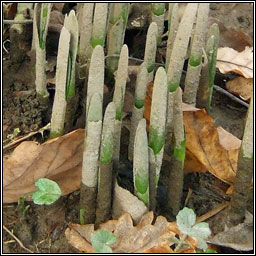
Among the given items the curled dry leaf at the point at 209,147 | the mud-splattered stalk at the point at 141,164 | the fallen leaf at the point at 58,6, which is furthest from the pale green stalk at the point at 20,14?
the mud-splattered stalk at the point at 141,164

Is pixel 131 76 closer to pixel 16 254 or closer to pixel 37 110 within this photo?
pixel 37 110

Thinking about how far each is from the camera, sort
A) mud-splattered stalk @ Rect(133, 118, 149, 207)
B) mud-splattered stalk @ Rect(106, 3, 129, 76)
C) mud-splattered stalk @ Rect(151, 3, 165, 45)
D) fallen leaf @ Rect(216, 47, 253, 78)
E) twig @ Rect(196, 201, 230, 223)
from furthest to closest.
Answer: fallen leaf @ Rect(216, 47, 253, 78), mud-splattered stalk @ Rect(151, 3, 165, 45), mud-splattered stalk @ Rect(106, 3, 129, 76), twig @ Rect(196, 201, 230, 223), mud-splattered stalk @ Rect(133, 118, 149, 207)

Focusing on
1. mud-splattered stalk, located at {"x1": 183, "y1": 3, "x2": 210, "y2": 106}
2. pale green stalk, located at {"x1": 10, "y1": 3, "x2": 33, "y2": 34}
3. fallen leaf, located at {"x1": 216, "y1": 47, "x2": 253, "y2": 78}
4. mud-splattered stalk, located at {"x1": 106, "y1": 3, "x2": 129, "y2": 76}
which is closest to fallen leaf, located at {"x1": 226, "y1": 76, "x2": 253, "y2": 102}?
fallen leaf, located at {"x1": 216, "y1": 47, "x2": 253, "y2": 78}

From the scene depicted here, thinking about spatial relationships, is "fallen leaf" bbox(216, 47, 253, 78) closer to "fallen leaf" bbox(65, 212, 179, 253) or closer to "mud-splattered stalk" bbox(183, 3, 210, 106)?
"mud-splattered stalk" bbox(183, 3, 210, 106)

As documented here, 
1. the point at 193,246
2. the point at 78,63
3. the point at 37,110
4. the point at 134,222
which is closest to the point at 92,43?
the point at 78,63

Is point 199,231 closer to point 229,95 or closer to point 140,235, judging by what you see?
point 140,235

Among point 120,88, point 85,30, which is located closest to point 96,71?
point 120,88

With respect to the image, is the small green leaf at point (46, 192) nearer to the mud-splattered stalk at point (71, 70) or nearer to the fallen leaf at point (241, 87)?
the mud-splattered stalk at point (71, 70)
